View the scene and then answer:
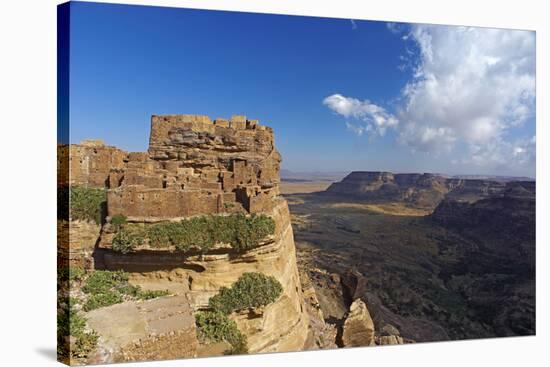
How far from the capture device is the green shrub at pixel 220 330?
36.1ft

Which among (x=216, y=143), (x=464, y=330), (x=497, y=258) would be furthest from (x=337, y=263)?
(x=216, y=143)

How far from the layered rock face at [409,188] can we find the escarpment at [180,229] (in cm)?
2212

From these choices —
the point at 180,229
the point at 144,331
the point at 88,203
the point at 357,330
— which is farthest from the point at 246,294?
the point at 357,330

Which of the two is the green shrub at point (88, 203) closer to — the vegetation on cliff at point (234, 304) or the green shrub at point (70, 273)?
the green shrub at point (70, 273)

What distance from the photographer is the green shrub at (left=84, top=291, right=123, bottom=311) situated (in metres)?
9.52

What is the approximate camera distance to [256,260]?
41.5ft

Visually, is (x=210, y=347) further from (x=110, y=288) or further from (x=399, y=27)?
(x=399, y=27)

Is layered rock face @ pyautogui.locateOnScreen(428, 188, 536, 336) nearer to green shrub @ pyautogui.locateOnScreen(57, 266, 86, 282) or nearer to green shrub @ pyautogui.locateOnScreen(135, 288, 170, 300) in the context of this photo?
green shrub @ pyautogui.locateOnScreen(135, 288, 170, 300)

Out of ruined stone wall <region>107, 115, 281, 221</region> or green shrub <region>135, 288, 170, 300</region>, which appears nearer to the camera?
green shrub <region>135, 288, 170, 300</region>

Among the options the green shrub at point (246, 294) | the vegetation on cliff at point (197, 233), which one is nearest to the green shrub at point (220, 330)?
the green shrub at point (246, 294)

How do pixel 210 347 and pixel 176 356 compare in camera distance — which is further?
pixel 210 347

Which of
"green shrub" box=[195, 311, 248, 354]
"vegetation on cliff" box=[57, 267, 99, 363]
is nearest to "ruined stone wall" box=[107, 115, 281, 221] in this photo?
"vegetation on cliff" box=[57, 267, 99, 363]

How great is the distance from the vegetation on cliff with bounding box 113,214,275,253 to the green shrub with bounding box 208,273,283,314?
2.91 ft

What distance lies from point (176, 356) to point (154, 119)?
7108 mm
